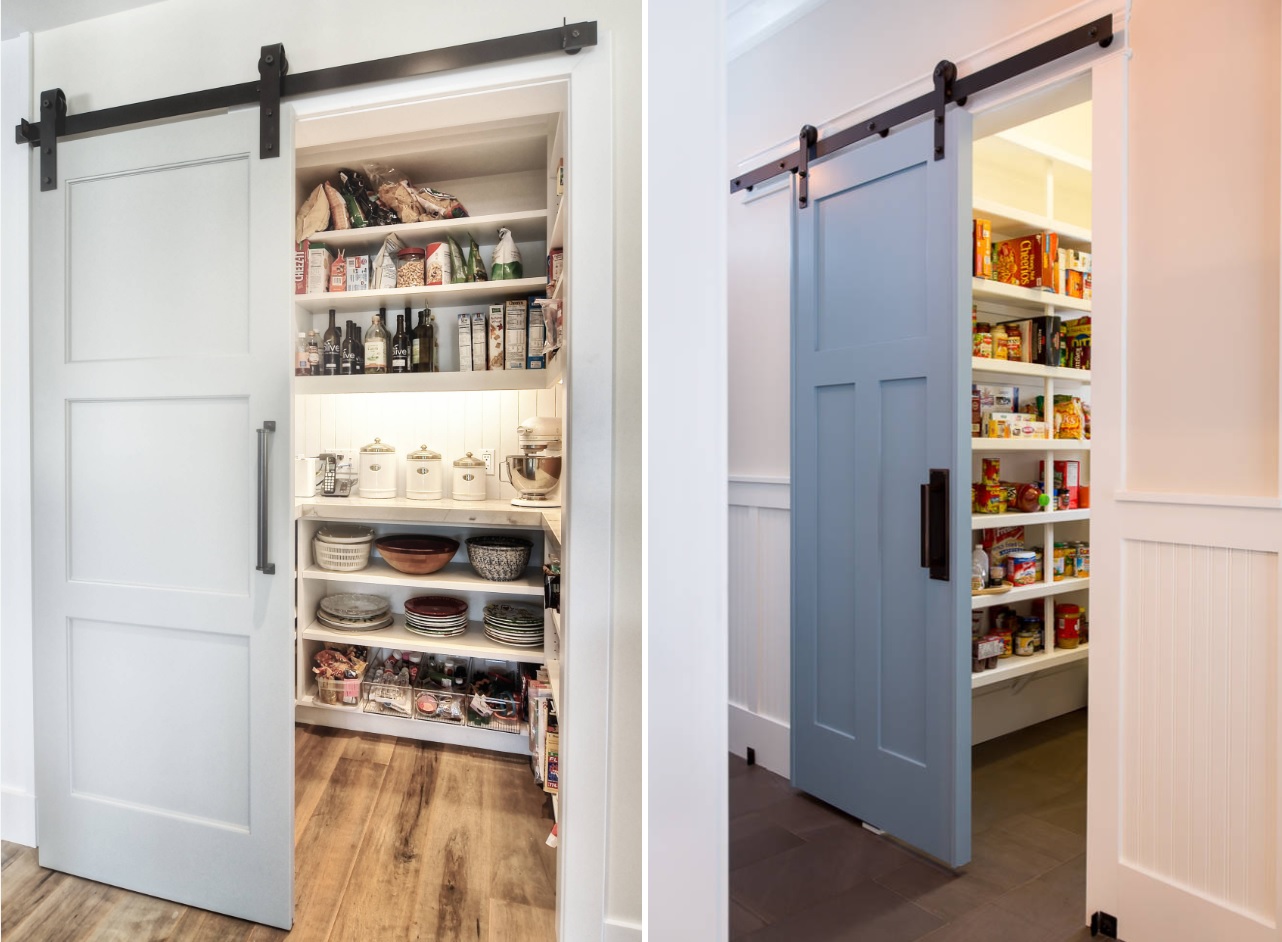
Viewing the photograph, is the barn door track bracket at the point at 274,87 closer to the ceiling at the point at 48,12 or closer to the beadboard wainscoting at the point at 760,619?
the ceiling at the point at 48,12

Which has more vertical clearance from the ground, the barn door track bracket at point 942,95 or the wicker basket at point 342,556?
the barn door track bracket at point 942,95

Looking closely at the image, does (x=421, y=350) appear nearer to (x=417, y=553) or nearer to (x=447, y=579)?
(x=417, y=553)

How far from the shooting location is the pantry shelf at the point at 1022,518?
2162mm

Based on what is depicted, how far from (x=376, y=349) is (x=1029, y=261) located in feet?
7.67


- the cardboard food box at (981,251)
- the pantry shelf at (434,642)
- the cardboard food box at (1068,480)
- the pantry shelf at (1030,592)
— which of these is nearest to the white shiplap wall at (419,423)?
the pantry shelf at (434,642)

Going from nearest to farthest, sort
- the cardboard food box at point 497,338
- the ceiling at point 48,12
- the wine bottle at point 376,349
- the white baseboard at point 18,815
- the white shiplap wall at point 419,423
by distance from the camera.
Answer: the ceiling at point 48,12 < the white baseboard at point 18,815 < the cardboard food box at point 497,338 < the wine bottle at point 376,349 < the white shiplap wall at point 419,423

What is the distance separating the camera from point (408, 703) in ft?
8.44

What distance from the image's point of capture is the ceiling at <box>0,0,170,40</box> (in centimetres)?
168

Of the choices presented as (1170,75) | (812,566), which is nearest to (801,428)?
(812,566)

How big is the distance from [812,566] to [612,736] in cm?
100

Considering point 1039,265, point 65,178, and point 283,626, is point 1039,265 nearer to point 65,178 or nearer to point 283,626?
point 283,626

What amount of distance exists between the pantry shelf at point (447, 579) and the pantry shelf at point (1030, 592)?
1.46 metres

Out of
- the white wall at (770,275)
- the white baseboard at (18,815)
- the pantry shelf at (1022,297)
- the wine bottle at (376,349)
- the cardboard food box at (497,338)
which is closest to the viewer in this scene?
the white baseboard at (18,815)

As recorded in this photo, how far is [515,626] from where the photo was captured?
2.46 metres
